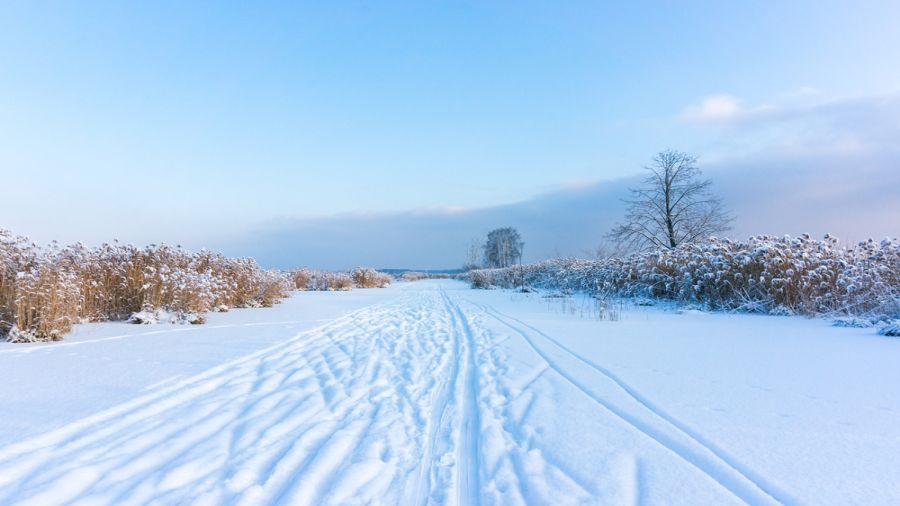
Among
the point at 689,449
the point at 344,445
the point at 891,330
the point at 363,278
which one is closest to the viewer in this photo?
the point at 689,449

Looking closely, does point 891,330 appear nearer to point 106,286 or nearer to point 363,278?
point 106,286

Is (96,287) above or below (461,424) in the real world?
above

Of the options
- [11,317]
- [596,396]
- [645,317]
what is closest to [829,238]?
[645,317]

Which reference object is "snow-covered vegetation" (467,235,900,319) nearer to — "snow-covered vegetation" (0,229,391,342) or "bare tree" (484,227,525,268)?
"snow-covered vegetation" (0,229,391,342)

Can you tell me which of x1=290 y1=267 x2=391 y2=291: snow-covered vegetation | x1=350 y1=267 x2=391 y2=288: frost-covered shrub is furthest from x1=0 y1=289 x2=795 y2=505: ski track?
x1=350 y1=267 x2=391 y2=288: frost-covered shrub

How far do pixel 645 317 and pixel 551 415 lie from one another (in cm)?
652

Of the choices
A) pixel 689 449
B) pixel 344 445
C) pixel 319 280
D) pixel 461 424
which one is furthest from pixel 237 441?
pixel 319 280

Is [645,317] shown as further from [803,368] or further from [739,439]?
[739,439]

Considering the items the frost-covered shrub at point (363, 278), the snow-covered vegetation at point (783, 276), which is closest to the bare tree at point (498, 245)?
the frost-covered shrub at point (363, 278)

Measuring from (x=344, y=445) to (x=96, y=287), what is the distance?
8.12 m

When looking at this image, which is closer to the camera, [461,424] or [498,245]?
[461,424]

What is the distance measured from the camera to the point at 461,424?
2.87m

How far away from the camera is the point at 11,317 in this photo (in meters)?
6.32

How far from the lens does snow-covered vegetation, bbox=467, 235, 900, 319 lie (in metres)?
7.52
